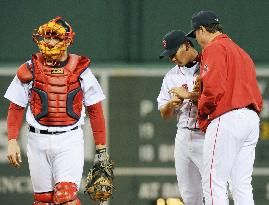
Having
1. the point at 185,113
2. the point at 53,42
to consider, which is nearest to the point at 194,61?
the point at 185,113

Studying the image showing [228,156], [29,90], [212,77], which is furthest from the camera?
[29,90]

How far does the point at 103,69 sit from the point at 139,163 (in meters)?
0.88

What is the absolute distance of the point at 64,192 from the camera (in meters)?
5.73

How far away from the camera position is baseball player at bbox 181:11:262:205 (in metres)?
5.62

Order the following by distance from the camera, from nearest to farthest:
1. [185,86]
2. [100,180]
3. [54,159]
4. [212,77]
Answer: [212,77], [54,159], [100,180], [185,86]

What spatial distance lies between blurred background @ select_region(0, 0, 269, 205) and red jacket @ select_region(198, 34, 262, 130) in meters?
1.45

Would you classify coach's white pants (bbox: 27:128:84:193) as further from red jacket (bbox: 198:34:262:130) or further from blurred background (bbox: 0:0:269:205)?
blurred background (bbox: 0:0:269:205)

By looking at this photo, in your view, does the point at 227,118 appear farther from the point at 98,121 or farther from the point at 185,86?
the point at 98,121

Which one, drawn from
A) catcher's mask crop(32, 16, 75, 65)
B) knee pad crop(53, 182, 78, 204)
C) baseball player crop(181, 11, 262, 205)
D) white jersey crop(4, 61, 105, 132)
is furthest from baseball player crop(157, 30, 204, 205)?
knee pad crop(53, 182, 78, 204)

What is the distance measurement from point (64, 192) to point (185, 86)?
1.30 m

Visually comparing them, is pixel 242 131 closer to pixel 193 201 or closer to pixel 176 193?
pixel 193 201

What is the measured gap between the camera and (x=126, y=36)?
7184mm

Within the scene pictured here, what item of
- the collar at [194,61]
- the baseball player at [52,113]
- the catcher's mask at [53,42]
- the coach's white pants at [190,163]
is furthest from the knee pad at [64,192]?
the collar at [194,61]

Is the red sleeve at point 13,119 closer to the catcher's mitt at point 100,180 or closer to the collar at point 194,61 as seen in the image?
the catcher's mitt at point 100,180
